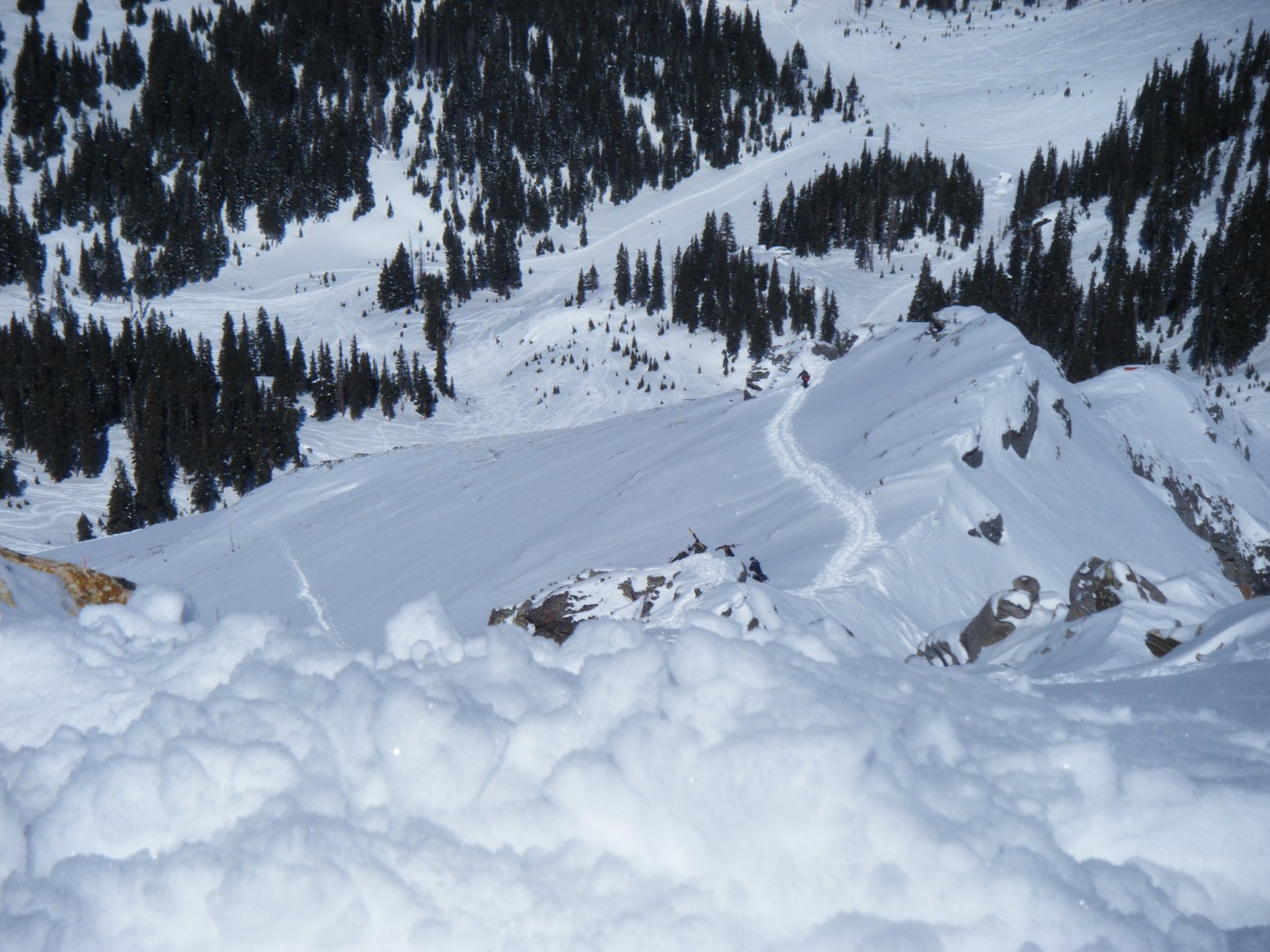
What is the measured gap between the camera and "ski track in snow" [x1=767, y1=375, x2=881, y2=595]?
13.7 meters

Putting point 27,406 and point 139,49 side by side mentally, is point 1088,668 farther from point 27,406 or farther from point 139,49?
point 139,49

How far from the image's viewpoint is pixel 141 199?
92.1 metres

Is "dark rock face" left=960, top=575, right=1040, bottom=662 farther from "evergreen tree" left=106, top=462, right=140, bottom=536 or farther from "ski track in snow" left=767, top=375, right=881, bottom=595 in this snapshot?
"evergreen tree" left=106, top=462, right=140, bottom=536

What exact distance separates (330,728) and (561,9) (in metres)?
141

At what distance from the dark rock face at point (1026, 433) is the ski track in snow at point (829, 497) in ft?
14.4

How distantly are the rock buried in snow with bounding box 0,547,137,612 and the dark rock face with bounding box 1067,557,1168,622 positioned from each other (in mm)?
8812

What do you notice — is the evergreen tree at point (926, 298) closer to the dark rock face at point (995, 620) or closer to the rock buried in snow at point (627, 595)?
the rock buried in snow at point (627, 595)

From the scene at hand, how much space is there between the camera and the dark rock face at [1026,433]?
20128 millimetres

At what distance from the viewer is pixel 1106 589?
9648 mm

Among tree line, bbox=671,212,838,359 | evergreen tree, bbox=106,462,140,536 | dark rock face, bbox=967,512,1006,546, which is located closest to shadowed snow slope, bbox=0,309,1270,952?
dark rock face, bbox=967,512,1006,546

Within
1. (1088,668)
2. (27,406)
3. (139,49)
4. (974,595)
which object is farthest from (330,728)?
(139,49)

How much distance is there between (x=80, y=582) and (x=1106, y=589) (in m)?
10.3

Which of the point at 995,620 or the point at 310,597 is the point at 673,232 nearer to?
the point at 310,597

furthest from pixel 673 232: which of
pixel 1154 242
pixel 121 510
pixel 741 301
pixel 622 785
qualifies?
pixel 622 785
